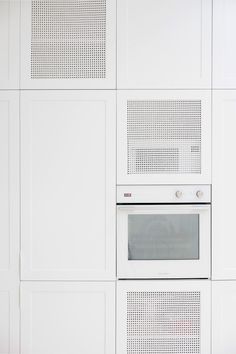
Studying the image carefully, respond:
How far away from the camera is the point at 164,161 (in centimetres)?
308

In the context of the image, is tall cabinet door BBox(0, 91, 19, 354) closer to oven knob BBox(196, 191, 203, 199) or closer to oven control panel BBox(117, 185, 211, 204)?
oven control panel BBox(117, 185, 211, 204)

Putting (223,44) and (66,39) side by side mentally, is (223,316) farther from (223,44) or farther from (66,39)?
(66,39)

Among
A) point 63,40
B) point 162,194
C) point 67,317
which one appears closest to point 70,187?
point 162,194

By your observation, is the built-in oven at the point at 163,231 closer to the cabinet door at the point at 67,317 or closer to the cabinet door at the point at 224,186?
the cabinet door at the point at 224,186

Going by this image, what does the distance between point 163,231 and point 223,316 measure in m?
0.58

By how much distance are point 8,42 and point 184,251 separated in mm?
1532

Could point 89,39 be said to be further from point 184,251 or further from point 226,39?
point 184,251

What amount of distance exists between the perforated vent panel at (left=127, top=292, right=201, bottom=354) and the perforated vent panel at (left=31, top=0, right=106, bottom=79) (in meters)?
1.31

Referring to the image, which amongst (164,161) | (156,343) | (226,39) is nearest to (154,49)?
(226,39)

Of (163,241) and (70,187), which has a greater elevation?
(70,187)

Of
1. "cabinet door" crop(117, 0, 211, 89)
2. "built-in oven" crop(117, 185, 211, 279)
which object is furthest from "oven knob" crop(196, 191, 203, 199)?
"cabinet door" crop(117, 0, 211, 89)

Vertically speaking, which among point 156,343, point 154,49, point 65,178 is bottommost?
point 156,343

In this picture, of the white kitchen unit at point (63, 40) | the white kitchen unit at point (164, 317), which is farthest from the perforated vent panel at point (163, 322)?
the white kitchen unit at point (63, 40)

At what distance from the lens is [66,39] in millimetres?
3092
